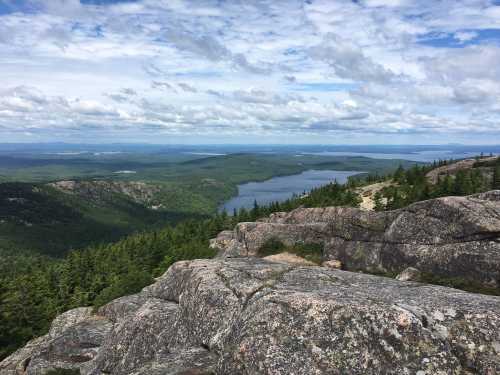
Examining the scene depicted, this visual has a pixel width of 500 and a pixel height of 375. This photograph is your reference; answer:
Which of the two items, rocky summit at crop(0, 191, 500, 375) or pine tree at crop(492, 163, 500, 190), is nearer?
rocky summit at crop(0, 191, 500, 375)

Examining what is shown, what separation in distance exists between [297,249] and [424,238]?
13517mm

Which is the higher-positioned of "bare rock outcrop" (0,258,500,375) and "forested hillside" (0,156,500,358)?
"bare rock outcrop" (0,258,500,375)

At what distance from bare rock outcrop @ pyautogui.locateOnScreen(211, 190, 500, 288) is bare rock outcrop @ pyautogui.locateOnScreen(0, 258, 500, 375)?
24.1ft

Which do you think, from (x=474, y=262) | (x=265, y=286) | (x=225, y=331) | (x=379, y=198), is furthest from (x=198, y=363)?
(x=379, y=198)

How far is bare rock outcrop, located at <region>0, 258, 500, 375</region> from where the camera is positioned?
1260 cm

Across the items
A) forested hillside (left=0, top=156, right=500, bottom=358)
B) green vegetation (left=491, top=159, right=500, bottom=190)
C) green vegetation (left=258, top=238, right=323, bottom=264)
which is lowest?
forested hillside (left=0, top=156, right=500, bottom=358)

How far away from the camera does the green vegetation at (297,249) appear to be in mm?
36250

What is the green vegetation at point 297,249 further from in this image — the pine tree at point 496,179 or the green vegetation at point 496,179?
the green vegetation at point 496,179

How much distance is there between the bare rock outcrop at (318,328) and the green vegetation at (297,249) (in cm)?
1561

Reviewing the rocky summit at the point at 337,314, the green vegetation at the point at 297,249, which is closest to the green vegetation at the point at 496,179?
the rocky summit at the point at 337,314

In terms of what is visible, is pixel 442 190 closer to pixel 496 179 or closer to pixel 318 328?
pixel 496 179

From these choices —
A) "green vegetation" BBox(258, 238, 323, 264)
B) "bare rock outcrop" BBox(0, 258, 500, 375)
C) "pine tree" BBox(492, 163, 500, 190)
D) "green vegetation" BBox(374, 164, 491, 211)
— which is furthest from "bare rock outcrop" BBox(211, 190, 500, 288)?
"pine tree" BBox(492, 163, 500, 190)

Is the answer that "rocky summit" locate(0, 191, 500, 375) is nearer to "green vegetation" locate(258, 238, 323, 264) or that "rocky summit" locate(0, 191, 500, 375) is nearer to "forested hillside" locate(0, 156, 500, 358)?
"green vegetation" locate(258, 238, 323, 264)

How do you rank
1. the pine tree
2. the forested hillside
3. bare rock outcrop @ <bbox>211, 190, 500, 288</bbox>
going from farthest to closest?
1. the pine tree
2. the forested hillside
3. bare rock outcrop @ <bbox>211, 190, 500, 288</bbox>
